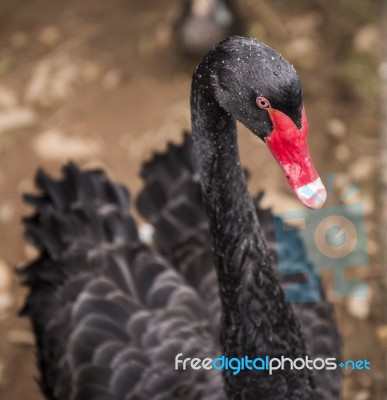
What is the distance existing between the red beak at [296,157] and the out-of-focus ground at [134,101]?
4.10 feet

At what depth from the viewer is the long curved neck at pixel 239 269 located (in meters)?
Result: 1.37

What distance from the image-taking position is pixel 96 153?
2.96 metres

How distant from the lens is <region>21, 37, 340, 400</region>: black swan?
4.16 feet

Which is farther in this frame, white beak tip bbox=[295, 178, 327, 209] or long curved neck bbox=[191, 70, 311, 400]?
long curved neck bbox=[191, 70, 311, 400]

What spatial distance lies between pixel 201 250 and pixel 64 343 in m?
0.44

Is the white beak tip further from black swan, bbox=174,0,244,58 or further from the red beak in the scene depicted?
black swan, bbox=174,0,244,58

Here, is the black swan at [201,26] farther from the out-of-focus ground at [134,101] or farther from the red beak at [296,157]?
the red beak at [296,157]

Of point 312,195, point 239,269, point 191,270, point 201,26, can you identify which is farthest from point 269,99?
point 201,26

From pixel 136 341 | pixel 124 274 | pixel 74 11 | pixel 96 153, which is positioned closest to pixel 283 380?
pixel 136 341

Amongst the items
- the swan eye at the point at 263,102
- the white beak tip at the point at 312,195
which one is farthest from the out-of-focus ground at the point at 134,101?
the swan eye at the point at 263,102

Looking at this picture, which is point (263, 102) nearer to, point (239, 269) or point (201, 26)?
point (239, 269)

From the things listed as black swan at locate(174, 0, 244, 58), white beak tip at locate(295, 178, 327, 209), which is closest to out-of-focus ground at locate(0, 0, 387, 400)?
black swan at locate(174, 0, 244, 58)

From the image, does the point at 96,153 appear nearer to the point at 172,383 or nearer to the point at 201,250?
the point at 201,250

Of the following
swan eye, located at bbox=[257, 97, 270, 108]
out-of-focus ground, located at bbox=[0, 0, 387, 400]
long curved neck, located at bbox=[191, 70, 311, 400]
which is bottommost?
long curved neck, located at bbox=[191, 70, 311, 400]
